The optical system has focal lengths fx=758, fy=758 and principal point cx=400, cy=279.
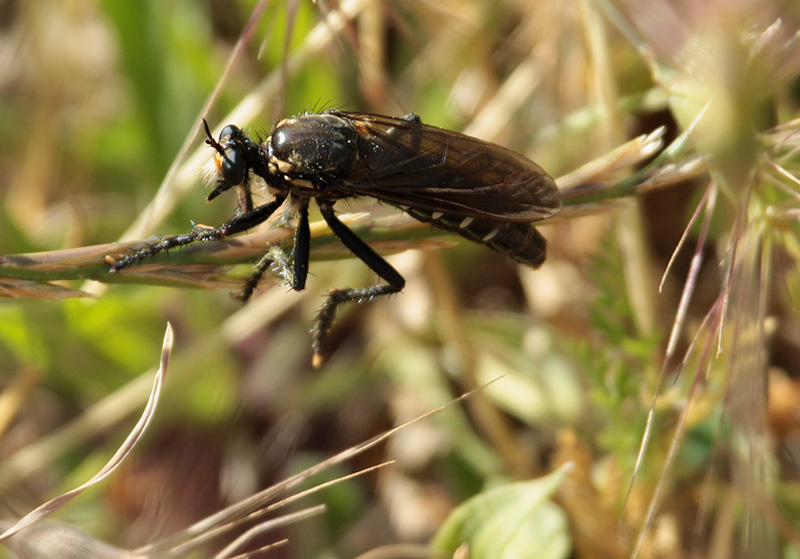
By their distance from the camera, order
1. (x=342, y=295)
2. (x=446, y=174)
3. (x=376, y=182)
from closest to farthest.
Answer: (x=446, y=174)
(x=376, y=182)
(x=342, y=295)

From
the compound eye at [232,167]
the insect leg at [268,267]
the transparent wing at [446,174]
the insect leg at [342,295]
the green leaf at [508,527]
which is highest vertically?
the compound eye at [232,167]

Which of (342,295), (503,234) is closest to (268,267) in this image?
(342,295)

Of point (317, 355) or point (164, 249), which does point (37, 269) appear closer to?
point (164, 249)

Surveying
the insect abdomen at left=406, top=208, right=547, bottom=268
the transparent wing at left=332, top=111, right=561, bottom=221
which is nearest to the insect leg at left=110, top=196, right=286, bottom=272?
the transparent wing at left=332, top=111, right=561, bottom=221

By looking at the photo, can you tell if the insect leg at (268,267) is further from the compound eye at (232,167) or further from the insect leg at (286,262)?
the compound eye at (232,167)

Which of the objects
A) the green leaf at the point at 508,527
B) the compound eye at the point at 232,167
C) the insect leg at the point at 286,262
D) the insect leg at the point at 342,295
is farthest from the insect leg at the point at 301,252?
the green leaf at the point at 508,527

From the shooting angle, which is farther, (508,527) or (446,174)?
(446,174)

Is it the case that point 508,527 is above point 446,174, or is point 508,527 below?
below

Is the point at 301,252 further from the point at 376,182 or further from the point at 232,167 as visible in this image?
the point at 232,167
